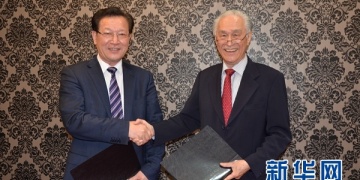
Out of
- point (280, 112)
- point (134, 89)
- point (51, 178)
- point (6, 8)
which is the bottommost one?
point (51, 178)

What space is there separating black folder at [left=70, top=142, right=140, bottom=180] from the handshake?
0.05 metres

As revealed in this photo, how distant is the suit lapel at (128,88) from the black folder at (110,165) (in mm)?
201

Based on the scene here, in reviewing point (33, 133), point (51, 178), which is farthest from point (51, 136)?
point (51, 178)

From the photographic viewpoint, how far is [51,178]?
3182mm

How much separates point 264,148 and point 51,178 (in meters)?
2.08

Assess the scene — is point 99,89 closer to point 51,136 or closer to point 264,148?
point 264,148

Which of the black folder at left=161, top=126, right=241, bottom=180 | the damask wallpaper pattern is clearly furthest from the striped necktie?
the damask wallpaper pattern

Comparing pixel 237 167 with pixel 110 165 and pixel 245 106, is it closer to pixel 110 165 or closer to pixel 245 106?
pixel 245 106

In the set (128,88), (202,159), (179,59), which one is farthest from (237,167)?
(179,59)

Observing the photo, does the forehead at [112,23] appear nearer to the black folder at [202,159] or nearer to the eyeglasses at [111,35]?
the eyeglasses at [111,35]

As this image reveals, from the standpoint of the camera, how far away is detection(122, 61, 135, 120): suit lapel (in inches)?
80.5

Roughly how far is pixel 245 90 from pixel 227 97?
110 mm

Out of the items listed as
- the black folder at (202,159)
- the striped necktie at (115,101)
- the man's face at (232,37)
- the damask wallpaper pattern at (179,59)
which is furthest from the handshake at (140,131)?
the damask wallpaper pattern at (179,59)

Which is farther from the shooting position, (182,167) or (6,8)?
(6,8)
